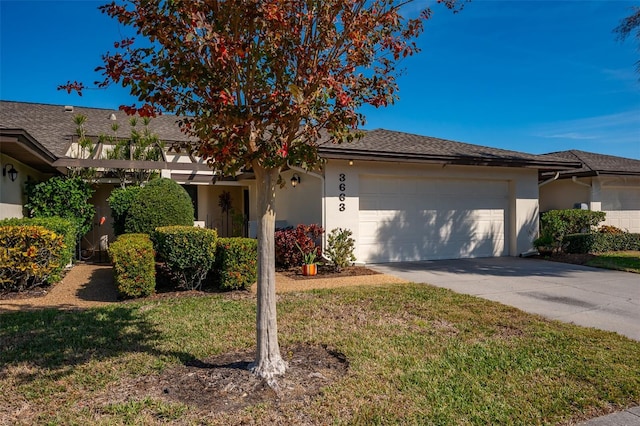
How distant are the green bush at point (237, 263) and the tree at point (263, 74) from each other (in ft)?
11.6

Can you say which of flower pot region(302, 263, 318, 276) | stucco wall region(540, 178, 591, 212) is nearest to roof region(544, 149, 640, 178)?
stucco wall region(540, 178, 591, 212)

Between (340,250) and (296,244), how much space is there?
3.49 feet

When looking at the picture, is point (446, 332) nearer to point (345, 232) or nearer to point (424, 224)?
point (345, 232)

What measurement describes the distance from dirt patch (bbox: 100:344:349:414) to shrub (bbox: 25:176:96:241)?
29.9 feet

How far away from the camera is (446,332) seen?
17.0ft

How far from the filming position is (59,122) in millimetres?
16422

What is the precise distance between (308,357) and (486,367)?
69.8 inches

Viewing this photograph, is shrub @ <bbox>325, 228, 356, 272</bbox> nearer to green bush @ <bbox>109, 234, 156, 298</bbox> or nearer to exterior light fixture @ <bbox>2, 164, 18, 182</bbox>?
green bush @ <bbox>109, 234, 156, 298</bbox>

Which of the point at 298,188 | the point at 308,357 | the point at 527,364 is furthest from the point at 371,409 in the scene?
the point at 298,188

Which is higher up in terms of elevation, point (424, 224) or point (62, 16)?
point (62, 16)

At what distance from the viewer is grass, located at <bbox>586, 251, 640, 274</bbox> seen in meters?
10.1

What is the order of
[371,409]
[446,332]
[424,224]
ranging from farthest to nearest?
[424,224], [446,332], [371,409]

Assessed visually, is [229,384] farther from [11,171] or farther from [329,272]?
[11,171]

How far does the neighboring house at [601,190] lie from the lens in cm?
1492
